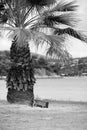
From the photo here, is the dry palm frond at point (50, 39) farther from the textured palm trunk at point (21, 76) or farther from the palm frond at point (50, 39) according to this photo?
the textured palm trunk at point (21, 76)

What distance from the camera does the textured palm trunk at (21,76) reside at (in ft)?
45.5

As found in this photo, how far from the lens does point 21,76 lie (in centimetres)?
1396

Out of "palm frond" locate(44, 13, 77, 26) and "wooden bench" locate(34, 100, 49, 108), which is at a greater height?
"palm frond" locate(44, 13, 77, 26)

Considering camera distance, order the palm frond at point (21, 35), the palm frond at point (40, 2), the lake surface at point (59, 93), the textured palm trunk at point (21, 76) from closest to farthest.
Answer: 1. the palm frond at point (21, 35)
2. the palm frond at point (40, 2)
3. the textured palm trunk at point (21, 76)
4. the lake surface at point (59, 93)

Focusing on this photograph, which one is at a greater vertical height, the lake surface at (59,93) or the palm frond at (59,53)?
the palm frond at (59,53)

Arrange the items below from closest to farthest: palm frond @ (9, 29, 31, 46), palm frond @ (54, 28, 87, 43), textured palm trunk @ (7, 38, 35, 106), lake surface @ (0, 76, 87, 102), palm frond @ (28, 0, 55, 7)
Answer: palm frond @ (9, 29, 31, 46) → palm frond @ (28, 0, 55, 7) → textured palm trunk @ (7, 38, 35, 106) → palm frond @ (54, 28, 87, 43) → lake surface @ (0, 76, 87, 102)

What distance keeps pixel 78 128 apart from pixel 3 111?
381 centimetres

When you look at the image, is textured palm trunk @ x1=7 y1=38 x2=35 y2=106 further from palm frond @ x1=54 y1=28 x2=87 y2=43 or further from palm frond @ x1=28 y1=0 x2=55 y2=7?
palm frond @ x1=28 y1=0 x2=55 y2=7

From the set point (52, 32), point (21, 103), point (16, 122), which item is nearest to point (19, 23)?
point (52, 32)

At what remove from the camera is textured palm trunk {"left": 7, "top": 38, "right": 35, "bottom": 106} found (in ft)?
45.5

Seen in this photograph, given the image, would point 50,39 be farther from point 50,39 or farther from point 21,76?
point 21,76

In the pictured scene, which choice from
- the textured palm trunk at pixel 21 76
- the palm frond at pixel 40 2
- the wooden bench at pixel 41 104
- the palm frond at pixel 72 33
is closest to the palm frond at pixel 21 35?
the palm frond at pixel 40 2

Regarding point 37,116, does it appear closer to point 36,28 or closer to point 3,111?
point 3,111

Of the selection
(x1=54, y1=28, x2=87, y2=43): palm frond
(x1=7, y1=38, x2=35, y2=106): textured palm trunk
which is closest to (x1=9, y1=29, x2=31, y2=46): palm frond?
(x1=7, y1=38, x2=35, y2=106): textured palm trunk
